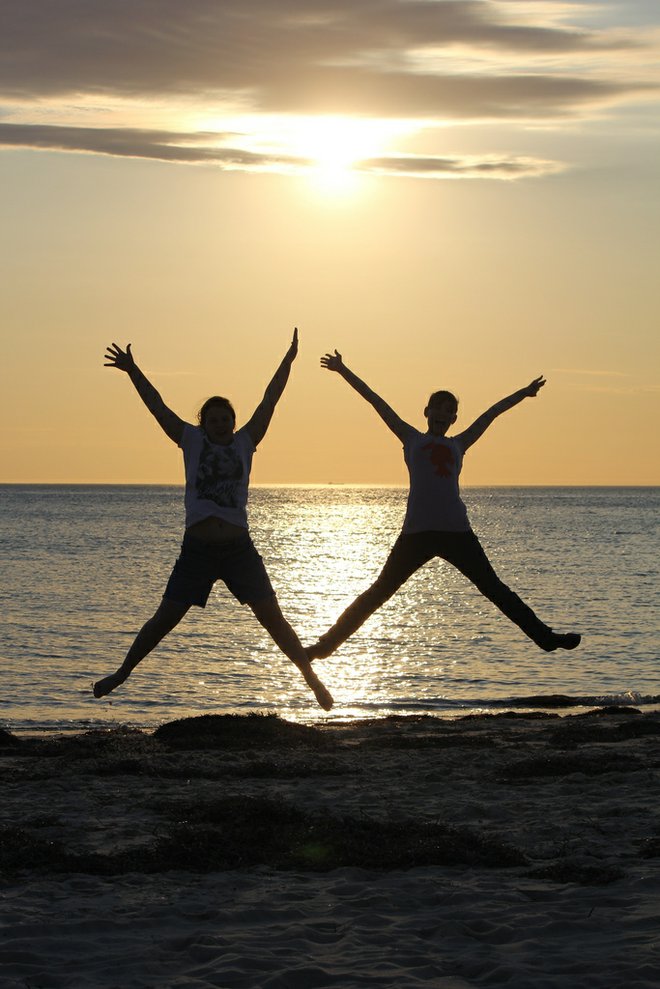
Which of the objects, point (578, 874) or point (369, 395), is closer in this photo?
point (578, 874)

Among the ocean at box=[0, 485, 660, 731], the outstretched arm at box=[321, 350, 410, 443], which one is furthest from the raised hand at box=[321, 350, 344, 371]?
the ocean at box=[0, 485, 660, 731]

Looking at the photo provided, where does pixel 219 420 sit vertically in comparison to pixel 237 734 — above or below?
above

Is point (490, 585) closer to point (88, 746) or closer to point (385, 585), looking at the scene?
point (385, 585)

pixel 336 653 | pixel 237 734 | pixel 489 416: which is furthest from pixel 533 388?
pixel 336 653

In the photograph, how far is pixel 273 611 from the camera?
11.0 meters

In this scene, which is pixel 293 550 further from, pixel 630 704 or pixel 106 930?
pixel 106 930

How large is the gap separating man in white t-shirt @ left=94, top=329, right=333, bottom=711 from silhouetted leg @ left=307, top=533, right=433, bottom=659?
123cm

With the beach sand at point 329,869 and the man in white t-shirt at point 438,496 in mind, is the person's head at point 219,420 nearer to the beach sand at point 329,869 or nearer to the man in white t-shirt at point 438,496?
the man in white t-shirt at point 438,496

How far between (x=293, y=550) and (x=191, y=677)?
67001 mm

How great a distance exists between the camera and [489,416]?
Answer: 452 inches

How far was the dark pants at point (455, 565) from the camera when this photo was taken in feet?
37.2

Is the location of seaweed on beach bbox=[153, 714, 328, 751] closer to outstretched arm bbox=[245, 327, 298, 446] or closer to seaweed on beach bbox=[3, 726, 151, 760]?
seaweed on beach bbox=[3, 726, 151, 760]

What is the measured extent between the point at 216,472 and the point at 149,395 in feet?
2.78

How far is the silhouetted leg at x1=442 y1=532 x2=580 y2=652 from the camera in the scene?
11.3 m
